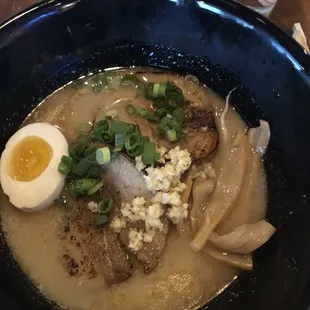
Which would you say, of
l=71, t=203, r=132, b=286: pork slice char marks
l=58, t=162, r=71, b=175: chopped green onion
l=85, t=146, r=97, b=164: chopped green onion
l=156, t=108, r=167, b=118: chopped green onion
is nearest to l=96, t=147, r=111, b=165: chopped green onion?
l=85, t=146, r=97, b=164: chopped green onion

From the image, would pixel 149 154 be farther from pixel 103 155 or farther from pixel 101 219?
pixel 101 219

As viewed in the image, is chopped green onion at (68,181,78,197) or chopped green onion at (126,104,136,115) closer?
chopped green onion at (68,181,78,197)

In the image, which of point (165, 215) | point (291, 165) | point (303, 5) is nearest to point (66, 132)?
point (165, 215)

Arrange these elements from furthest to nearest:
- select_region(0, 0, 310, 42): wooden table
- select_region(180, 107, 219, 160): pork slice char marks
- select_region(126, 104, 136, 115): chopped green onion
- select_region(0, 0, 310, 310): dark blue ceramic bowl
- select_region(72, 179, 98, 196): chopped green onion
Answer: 1. select_region(0, 0, 310, 42): wooden table
2. select_region(126, 104, 136, 115): chopped green onion
3. select_region(180, 107, 219, 160): pork slice char marks
4. select_region(72, 179, 98, 196): chopped green onion
5. select_region(0, 0, 310, 310): dark blue ceramic bowl

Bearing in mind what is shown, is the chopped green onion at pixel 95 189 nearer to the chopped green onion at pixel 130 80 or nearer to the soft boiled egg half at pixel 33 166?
the soft boiled egg half at pixel 33 166

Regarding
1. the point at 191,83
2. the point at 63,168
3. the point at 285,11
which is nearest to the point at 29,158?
the point at 63,168

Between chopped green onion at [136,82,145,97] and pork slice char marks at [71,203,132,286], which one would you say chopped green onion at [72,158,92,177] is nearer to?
pork slice char marks at [71,203,132,286]
